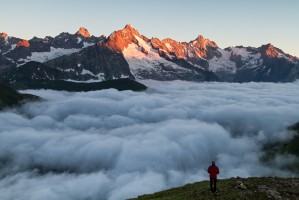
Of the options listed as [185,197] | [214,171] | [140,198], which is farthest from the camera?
[140,198]

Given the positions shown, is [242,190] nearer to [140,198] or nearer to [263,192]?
[263,192]

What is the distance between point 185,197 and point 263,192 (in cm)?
1301

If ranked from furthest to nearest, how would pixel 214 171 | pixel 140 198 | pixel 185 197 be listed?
1. pixel 140 198
2. pixel 185 197
3. pixel 214 171

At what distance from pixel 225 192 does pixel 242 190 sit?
3.37 m

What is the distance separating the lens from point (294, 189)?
70.4 meters

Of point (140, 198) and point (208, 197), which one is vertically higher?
point (208, 197)

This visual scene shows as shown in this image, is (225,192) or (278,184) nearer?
(225,192)

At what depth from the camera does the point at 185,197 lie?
231 feet

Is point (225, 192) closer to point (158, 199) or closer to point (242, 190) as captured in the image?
point (242, 190)

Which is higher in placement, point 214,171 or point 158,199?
point 214,171

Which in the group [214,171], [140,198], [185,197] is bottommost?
[140,198]

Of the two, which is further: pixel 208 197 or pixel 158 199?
pixel 158 199

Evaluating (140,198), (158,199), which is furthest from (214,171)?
(140,198)

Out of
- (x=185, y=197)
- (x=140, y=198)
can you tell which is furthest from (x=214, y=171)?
(x=140, y=198)
